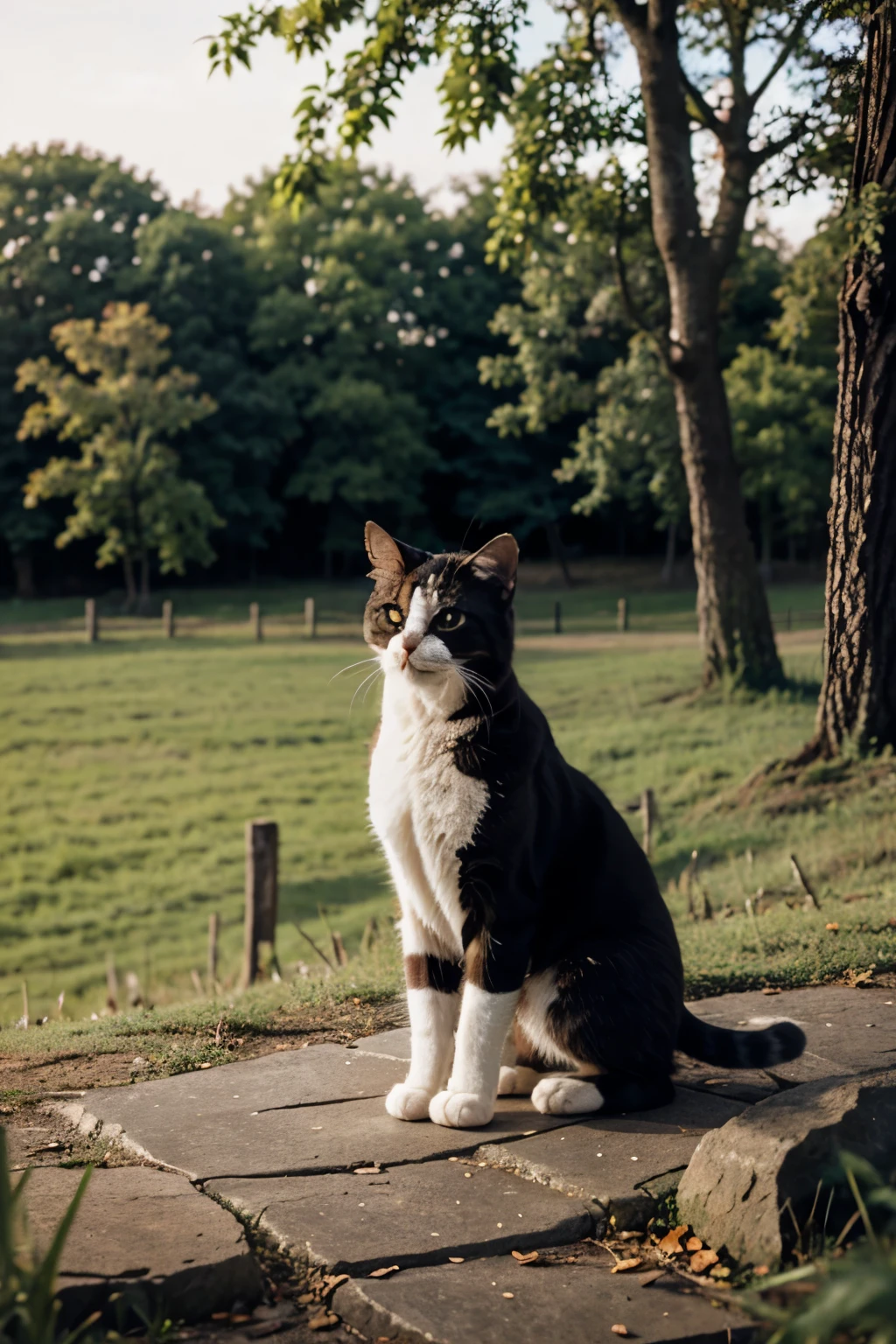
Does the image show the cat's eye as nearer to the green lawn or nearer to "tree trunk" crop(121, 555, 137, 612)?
the green lawn

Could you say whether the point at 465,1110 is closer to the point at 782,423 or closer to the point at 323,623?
the point at 323,623

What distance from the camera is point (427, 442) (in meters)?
45.8

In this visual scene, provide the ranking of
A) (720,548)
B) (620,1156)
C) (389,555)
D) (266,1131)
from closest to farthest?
1. (620,1156)
2. (266,1131)
3. (389,555)
4. (720,548)

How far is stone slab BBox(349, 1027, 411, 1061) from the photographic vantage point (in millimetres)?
4367

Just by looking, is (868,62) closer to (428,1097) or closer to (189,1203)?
(428,1097)

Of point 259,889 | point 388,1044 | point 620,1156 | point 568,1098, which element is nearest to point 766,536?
point 259,889

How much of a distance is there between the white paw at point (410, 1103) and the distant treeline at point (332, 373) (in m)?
Result: 30.7

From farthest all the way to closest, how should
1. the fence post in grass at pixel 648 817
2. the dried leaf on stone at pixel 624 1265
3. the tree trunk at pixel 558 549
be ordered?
1. the tree trunk at pixel 558 549
2. the fence post in grass at pixel 648 817
3. the dried leaf on stone at pixel 624 1265

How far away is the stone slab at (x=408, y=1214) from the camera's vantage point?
2793 mm

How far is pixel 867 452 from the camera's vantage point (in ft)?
24.6

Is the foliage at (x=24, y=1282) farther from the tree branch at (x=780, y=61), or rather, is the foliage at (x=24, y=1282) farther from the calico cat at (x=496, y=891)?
the tree branch at (x=780, y=61)

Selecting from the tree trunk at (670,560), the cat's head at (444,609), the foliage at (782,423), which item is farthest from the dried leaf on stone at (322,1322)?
the tree trunk at (670,560)

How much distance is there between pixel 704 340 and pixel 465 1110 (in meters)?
10.2

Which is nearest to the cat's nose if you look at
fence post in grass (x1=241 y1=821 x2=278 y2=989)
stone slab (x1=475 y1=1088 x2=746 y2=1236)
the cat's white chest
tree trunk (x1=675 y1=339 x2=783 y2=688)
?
the cat's white chest
